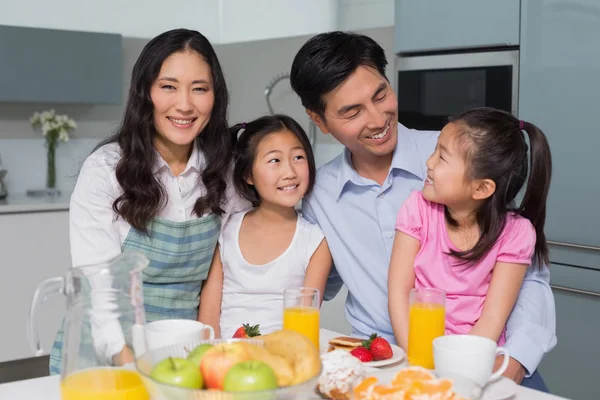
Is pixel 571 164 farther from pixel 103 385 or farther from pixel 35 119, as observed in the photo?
pixel 35 119

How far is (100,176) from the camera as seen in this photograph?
195cm

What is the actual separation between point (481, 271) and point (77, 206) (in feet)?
3.37

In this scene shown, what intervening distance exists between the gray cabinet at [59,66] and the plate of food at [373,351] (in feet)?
9.45

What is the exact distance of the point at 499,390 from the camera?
1.31m

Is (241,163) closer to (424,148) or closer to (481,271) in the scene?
(424,148)

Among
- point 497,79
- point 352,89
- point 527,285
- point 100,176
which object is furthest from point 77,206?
point 497,79

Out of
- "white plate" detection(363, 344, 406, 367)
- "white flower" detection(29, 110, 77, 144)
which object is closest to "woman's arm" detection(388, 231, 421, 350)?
"white plate" detection(363, 344, 406, 367)

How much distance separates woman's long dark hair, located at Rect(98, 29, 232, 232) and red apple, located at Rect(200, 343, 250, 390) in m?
0.96

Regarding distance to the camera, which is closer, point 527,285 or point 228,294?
point 527,285

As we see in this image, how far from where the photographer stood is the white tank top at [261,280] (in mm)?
2066

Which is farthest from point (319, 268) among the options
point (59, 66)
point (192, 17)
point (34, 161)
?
point (192, 17)

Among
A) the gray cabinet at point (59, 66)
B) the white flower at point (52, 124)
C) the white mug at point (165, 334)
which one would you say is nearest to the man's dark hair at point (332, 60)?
the white mug at point (165, 334)

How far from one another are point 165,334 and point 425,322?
0.51 meters

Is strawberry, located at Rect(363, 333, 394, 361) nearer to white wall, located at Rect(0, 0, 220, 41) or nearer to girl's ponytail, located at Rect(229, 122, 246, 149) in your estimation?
girl's ponytail, located at Rect(229, 122, 246, 149)
